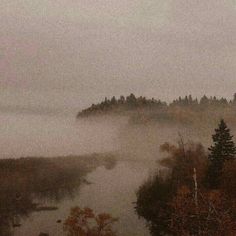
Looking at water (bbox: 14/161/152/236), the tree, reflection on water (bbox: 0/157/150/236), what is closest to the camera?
water (bbox: 14/161/152/236)

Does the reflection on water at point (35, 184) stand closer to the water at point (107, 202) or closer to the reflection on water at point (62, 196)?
the reflection on water at point (62, 196)

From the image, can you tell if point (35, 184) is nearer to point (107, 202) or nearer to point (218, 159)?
point (107, 202)

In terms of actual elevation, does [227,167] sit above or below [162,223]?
above

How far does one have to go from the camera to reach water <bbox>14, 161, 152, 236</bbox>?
68875 millimetres

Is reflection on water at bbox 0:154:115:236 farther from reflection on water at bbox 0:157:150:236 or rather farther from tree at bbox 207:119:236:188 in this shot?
tree at bbox 207:119:236:188

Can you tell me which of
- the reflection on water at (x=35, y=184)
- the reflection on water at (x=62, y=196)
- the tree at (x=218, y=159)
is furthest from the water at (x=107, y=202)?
the tree at (x=218, y=159)

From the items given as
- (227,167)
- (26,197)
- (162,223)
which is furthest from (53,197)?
(227,167)

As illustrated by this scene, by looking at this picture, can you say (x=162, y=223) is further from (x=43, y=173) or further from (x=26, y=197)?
(x=43, y=173)

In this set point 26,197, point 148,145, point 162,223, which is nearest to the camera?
point 162,223

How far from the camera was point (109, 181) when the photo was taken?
112625 millimetres

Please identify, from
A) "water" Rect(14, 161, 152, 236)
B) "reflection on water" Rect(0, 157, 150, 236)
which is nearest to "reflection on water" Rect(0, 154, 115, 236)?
"reflection on water" Rect(0, 157, 150, 236)

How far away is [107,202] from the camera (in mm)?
88062

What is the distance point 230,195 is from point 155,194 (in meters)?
16.7

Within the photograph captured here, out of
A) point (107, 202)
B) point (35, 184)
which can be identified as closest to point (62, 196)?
point (107, 202)
